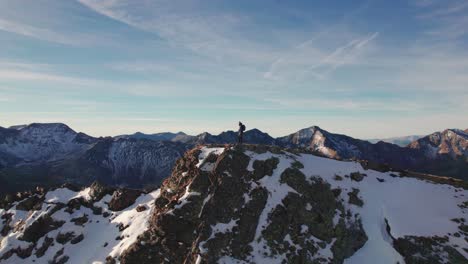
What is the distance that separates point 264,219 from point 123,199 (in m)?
35.1

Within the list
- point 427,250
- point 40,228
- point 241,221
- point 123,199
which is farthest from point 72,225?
point 427,250

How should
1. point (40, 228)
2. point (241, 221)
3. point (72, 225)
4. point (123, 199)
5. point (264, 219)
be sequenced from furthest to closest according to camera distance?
point (123, 199)
point (40, 228)
point (72, 225)
point (264, 219)
point (241, 221)

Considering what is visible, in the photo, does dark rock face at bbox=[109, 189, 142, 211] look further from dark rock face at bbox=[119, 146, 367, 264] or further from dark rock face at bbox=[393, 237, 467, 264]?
dark rock face at bbox=[393, 237, 467, 264]

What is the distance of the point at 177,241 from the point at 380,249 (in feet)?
97.4

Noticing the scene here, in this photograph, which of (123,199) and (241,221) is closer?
(241,221)

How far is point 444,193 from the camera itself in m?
59.6

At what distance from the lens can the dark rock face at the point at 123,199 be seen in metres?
69.8

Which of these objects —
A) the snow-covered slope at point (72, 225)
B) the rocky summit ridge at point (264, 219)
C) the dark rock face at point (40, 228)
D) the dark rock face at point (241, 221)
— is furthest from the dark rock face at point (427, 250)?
the dark rock face at point (40, 228)

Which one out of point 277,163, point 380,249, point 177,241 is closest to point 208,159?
point 277,163

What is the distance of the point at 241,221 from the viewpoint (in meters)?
50.3

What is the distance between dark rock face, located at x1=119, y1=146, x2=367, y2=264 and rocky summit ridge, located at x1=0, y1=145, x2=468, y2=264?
6.5 inches

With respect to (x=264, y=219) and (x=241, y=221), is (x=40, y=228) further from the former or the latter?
(x=264, y=219)

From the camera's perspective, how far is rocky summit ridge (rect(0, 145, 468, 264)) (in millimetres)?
46781

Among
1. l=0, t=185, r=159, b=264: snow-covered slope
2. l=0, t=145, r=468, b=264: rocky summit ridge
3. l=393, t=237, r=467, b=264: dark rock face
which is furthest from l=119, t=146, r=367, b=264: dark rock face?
l=0, t=185, r=159, b=264: snow-covered slope
